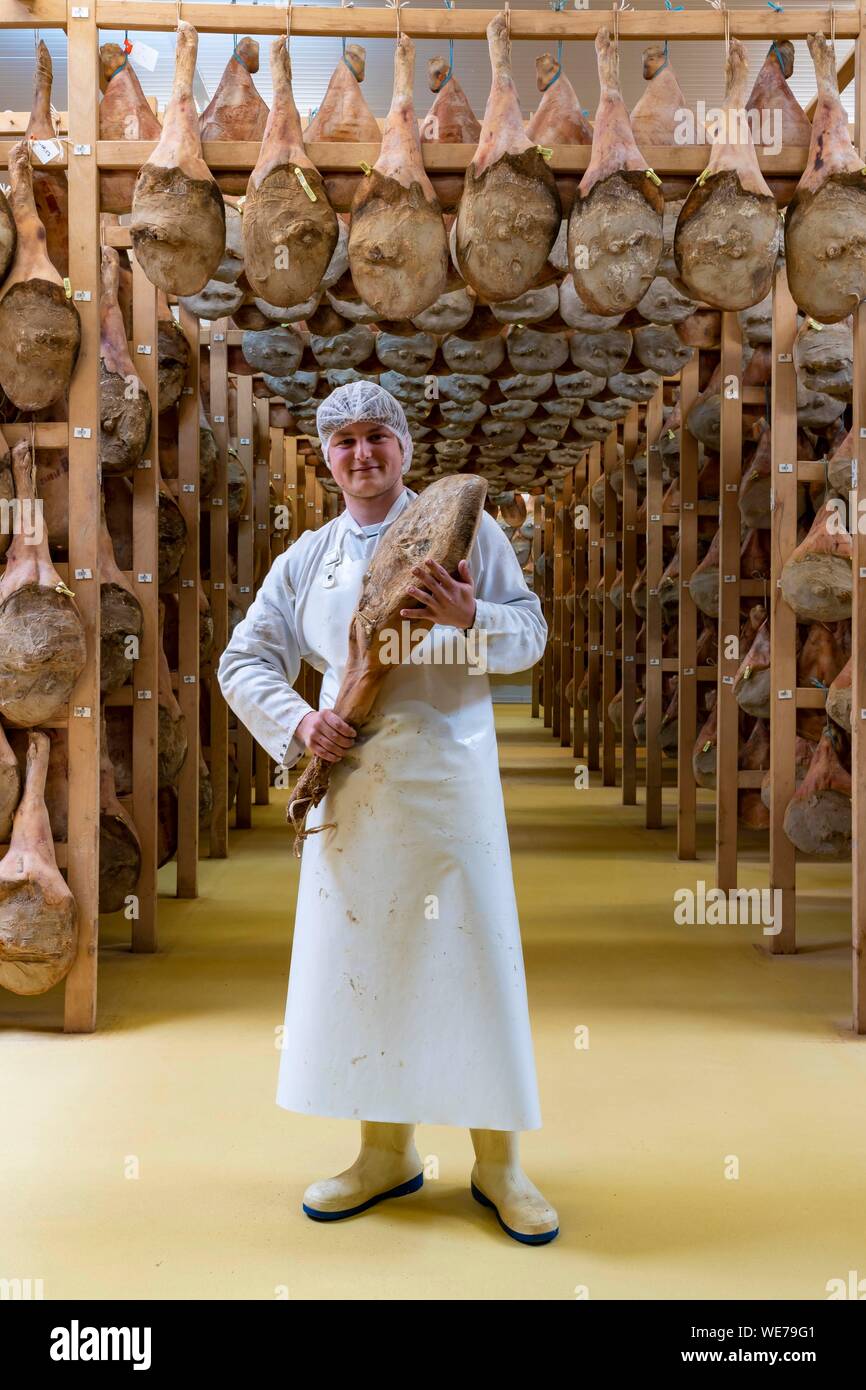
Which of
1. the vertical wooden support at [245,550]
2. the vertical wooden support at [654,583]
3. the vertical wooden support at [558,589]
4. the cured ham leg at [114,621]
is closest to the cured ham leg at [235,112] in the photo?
the cured ham leg at [114,621]

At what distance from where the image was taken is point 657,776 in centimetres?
925

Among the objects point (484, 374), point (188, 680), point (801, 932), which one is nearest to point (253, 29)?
point (188, 680)

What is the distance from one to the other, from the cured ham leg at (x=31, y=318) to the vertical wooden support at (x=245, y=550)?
14.2ft

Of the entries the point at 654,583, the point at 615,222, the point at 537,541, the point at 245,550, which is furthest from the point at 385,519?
the point at 537,541

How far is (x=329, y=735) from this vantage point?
288cm

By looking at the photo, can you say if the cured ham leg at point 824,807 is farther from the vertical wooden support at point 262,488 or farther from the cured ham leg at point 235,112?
the vertical wooden support at point 262,488

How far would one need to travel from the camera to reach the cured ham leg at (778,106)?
14.4 feet

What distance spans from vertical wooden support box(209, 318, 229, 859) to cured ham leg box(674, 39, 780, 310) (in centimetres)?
398

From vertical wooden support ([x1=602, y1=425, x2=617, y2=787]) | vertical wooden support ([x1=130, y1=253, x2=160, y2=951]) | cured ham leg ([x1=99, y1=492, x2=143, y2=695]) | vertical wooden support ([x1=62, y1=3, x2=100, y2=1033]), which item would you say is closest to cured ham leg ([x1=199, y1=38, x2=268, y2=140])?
vertical wooden support ([x1=62, y1=3, x2=100, y2=1033])

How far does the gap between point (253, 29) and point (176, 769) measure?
3.34 m

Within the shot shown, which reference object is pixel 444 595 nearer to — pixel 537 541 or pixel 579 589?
pixel 579 589

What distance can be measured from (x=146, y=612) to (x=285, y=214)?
2.08 metres

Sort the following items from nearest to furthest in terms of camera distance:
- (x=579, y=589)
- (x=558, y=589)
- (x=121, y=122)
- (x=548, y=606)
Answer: (x=121, y=122) → (x=579, y=589) → (x=558, y=589) → (x=548, y=606)

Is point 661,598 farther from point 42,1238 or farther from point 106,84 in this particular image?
point 42,1238
